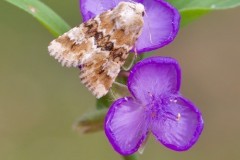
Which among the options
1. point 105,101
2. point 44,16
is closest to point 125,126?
point 105,101

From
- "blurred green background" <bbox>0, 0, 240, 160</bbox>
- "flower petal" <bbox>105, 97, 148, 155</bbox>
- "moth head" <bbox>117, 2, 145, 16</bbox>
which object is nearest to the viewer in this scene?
"flower petal" <bbox>105, 97, 148, 155</bbox>

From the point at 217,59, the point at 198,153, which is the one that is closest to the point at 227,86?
the point at 217,59

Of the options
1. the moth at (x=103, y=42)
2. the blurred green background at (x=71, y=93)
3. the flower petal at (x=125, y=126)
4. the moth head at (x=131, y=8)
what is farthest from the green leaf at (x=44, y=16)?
the blurred green background at (x=71, y=93)

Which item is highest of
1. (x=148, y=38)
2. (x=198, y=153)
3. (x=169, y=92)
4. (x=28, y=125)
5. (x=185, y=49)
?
(x=148, y=38)

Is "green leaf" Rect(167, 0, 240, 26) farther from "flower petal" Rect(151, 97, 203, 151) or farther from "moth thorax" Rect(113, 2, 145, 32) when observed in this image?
"flower petal" Rect(151, 97, 203, 151)

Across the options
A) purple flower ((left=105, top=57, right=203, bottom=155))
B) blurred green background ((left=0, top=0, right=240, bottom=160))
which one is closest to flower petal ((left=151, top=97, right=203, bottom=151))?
purple flower ((left=105, top=57, right=203, bottom=155))

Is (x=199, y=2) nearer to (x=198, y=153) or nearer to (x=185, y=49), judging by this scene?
(x=198, y=153)

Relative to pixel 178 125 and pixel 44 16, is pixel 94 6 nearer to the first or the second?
pixel 44 16
